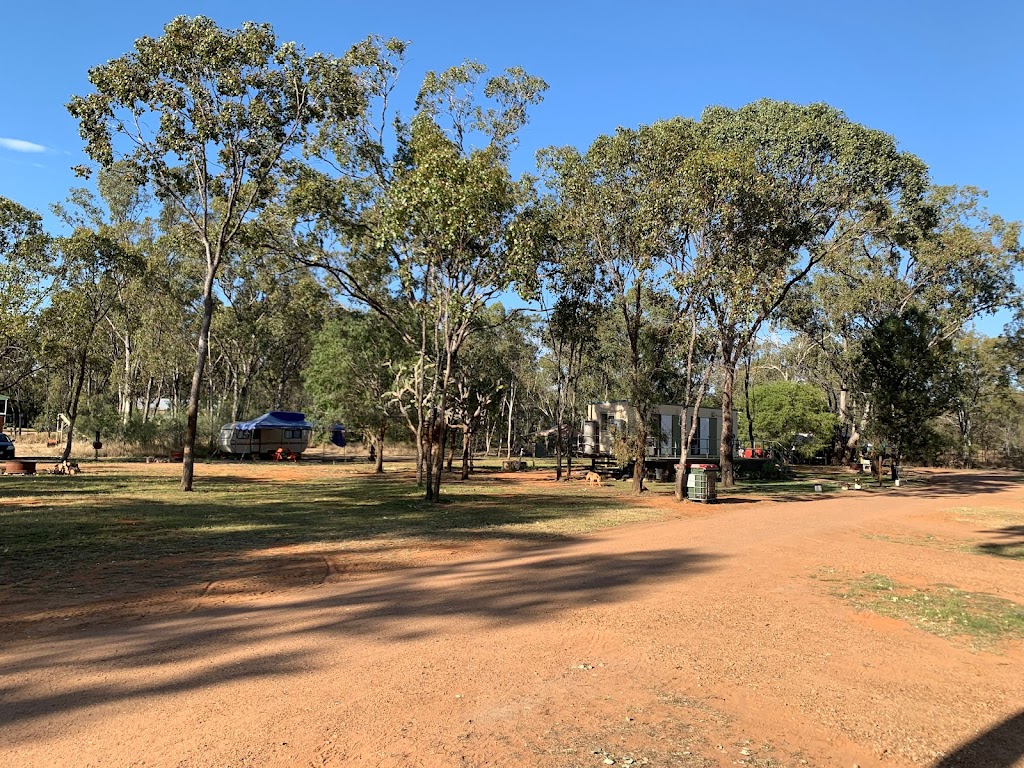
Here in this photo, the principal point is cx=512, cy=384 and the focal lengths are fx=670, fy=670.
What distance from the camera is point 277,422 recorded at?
1721 inches

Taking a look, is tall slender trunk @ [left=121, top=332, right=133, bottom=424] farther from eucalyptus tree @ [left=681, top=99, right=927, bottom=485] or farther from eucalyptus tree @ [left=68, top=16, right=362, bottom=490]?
eucalyptus tree @ [left=681, top=99, right=927, bottom=485]

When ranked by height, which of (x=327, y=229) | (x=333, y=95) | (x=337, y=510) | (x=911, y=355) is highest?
(x=333, y=95)

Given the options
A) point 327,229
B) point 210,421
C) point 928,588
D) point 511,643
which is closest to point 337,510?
point 327,229

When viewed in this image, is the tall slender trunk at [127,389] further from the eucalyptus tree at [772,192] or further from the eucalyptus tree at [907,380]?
the eucalyptus tree at [907,380]

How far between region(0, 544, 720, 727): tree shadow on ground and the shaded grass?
3384 millimetres

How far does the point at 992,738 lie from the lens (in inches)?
176

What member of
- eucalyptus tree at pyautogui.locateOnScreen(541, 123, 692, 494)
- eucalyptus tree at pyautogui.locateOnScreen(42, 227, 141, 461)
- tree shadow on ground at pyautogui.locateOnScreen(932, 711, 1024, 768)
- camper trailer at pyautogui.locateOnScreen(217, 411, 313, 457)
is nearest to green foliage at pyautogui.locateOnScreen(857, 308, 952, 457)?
eucalyptus tree at pyautogui.locateOnScreen(541, 123, 692, 494)

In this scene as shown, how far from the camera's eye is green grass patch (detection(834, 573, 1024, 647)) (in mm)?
7023

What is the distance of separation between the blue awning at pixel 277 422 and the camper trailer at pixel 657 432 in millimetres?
19763

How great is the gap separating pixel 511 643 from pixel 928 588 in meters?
6.34

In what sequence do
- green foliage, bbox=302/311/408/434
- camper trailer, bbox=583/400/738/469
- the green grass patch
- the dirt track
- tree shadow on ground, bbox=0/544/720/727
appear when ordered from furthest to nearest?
camper trailer, bbox=583/400/738/469, green foliage, bbox=302/311/408/434, the green grass patch, tree shadow on ground, bbox=0/544/720/727, the dirt track

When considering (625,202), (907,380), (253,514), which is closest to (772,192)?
(625,202)

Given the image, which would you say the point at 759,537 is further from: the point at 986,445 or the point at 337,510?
the point at 986,445

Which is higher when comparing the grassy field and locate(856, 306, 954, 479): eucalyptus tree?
locate(856, 306, 954, 479): eucalyptus tree
